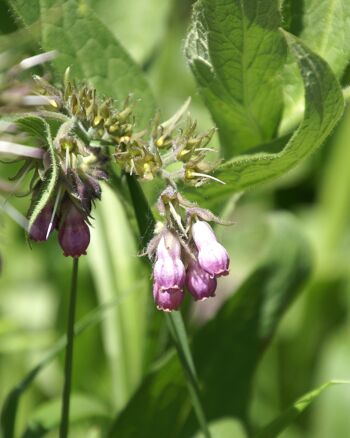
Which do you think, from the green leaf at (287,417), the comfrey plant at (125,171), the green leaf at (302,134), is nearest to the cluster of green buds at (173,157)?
the comfrey plant at (125,171)

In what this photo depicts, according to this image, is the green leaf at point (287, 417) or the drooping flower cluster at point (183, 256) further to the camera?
the green leaf at point (287, 417)

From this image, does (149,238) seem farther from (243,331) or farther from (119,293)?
(119,293)

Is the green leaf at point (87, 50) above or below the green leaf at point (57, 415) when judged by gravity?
above

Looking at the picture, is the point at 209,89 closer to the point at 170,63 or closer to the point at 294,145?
the point at 294,145

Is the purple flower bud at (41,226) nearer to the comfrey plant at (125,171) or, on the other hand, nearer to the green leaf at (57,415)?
the comfrey plant at (125,171)

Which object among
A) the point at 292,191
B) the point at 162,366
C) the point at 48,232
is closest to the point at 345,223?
the point at 292,191

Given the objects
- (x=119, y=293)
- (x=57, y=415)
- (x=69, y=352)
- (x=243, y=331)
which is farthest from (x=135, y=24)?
(x=69, y=352)

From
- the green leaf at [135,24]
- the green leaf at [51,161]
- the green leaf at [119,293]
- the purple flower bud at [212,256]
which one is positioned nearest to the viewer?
the green leaf at [51,161]

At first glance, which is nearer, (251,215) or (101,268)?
(101,268)
